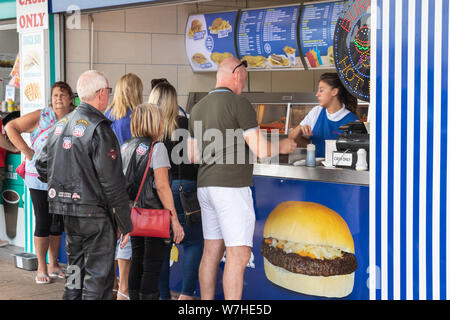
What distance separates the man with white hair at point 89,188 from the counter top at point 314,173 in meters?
1.13

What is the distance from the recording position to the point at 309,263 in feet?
13.6

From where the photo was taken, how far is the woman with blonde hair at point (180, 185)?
430 centimetres

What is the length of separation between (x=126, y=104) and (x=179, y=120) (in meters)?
0.61

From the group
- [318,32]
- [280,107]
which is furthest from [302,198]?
[280,107]

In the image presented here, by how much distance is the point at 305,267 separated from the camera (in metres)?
4.16

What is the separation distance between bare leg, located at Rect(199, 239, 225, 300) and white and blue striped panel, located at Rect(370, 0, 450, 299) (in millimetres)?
960

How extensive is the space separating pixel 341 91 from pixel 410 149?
1426 mm

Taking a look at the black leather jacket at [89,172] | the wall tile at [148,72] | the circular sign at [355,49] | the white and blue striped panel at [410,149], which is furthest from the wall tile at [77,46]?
the white and blue striped panel at [410,149]

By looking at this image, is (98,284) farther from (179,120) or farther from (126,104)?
(126,104)

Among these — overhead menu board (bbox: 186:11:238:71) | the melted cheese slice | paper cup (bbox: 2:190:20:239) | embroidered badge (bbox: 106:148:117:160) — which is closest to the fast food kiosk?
the melted cheese slice

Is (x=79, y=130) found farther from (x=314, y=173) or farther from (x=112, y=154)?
(x=314, y=173)

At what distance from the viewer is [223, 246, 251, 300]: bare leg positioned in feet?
13.0

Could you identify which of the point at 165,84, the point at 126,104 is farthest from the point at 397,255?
the point at 126,104

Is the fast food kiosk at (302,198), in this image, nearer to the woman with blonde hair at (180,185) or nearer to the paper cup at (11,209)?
the woman with blonde hair at (180,185)
